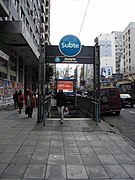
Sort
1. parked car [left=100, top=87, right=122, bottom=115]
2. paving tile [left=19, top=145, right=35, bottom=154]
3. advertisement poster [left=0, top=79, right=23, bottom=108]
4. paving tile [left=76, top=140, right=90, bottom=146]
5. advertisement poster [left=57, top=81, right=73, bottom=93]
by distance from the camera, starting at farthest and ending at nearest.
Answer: advertisement poster [left=57, top=81, right=73, bottom=93], advertisement poster [left=0, top=79, right=23, bottom=108], parked car [left=100, top=87, right=122, bottom=115], paving tile [left=76, top=140, right=90, bottom=146], paving tile [left=19, top=145, right=35, bottom=154]

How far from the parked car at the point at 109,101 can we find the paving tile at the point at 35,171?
37.7 feet

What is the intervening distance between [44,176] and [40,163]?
31.4 inches

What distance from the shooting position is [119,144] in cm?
727

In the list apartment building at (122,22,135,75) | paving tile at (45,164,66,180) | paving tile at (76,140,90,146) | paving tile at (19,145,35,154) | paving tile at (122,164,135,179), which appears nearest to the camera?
paving tile at (45,164,66,180)

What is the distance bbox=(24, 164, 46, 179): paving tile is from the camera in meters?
4.44

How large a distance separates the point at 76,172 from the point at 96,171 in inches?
16.2

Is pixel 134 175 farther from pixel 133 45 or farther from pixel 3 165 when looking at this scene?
pixel 133 45

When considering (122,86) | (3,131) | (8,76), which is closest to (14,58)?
(8,76)

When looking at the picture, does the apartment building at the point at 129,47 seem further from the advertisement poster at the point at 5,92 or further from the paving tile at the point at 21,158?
the paving tile at the point at 21,158

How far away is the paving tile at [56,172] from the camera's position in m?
4.40

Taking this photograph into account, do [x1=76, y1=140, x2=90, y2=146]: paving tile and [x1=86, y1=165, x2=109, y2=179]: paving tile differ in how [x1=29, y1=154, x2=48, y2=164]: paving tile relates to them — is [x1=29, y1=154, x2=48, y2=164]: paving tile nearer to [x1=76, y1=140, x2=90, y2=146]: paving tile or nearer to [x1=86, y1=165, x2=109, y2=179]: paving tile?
[x1=86, y1=165, x2=109, y2=179]: paving tile

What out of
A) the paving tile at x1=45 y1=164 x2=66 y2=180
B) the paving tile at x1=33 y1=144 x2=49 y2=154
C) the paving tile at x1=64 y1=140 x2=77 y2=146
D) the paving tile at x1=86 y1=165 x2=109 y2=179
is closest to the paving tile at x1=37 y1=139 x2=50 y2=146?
the paving tile at x1=33 y1=144 x2=49 y2=154

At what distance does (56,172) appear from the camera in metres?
4.67

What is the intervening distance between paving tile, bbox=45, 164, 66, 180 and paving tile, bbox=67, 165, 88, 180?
4.3 inches
